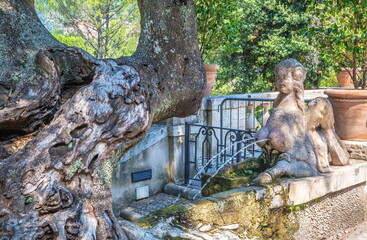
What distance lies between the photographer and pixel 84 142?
2.67m

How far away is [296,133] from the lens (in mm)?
4324

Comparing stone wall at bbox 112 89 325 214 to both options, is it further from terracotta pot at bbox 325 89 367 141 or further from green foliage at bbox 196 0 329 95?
green foliage at bbox 196 0 329 95

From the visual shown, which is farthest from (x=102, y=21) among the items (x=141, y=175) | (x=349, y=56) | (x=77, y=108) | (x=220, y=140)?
(x=77, y=108)

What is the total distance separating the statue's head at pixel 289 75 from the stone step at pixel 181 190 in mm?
2707

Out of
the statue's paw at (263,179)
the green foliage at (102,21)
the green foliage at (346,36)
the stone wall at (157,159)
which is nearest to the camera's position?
the statue's paw at (263,179)

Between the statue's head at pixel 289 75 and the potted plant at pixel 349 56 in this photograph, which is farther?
the potted plant at pixel 349 56

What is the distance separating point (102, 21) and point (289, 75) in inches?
409

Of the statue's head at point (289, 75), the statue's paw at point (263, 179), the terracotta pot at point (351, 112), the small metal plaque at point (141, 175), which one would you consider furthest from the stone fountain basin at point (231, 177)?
the small metal plaque at point (141, 175)

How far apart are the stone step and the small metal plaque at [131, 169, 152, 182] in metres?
0.45

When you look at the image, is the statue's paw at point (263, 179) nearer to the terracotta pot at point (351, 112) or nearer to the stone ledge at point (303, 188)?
the stone ledge at point (303, 188)

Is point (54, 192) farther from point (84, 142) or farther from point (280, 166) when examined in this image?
point (280, 166)

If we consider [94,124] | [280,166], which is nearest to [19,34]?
[94,124]

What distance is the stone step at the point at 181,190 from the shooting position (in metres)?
6.54

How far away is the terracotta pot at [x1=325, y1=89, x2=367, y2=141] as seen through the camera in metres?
5.27
